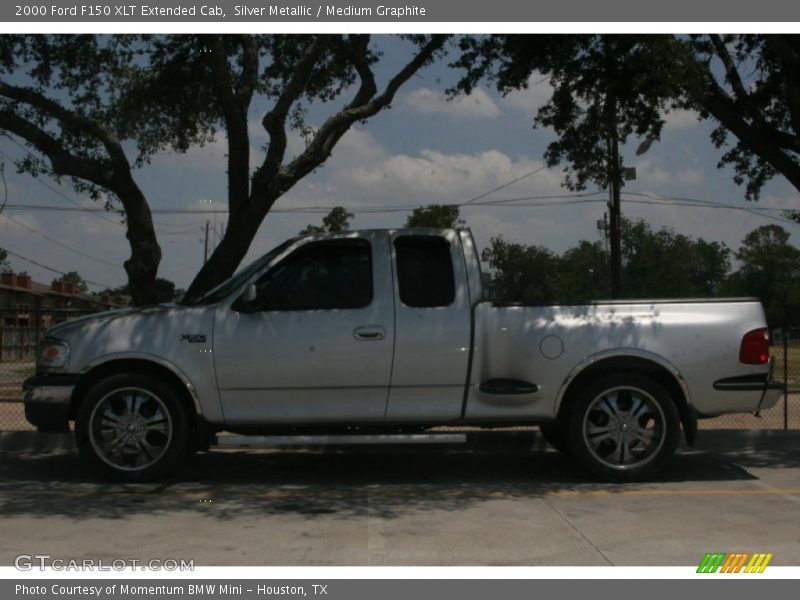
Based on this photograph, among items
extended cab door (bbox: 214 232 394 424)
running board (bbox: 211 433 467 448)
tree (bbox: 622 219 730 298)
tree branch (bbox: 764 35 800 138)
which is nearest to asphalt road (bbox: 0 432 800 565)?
running board (bbox: 211 433 467 448)

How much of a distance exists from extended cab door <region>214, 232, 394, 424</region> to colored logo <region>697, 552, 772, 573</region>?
9.50 ft

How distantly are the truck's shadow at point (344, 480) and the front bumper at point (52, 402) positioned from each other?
57 centimetres

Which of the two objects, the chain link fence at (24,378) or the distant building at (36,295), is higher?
the distant building at (36,295)

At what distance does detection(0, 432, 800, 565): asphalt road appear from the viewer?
551 centimetres

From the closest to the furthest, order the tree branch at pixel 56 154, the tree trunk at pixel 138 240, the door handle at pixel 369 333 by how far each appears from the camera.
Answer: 1. the door handle at pixel 369 333
2. the tree branch at pixel 56 154
3. the tree trunk at pixel 138 240

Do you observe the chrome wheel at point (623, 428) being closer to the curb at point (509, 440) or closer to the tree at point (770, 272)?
the curb at point (509, 440)

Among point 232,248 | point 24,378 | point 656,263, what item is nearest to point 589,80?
point 232,248

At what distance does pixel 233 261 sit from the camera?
10.3 meters

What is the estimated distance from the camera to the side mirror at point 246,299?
7.16 m

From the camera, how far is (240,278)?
7.65 meters

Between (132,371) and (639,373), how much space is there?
4.24m

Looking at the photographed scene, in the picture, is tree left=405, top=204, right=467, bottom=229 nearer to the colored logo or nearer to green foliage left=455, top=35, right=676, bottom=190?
green foliage left=455, top=35, right=676, bottom=190

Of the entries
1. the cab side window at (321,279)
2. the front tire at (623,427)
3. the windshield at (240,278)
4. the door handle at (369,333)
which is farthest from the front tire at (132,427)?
the front tire at (623,427)

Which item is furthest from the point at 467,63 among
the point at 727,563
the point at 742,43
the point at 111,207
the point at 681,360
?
the point at 727,563
